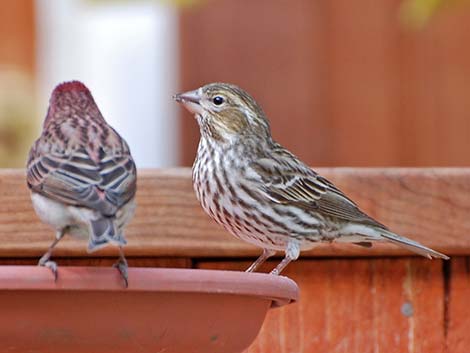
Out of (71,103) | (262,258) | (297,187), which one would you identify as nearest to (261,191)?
(297,187)

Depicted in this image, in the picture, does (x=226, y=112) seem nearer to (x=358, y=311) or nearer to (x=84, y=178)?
(x=358, y=311)

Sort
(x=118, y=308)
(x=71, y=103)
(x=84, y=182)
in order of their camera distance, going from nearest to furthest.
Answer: (x=118, y=308), (x=84, y=182), (x=71, y=103)

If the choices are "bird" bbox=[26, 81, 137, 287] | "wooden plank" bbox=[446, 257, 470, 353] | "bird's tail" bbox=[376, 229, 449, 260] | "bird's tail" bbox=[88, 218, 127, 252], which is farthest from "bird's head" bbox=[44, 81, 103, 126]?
"wooden plank" bbox=[446, 257, 470, 353]

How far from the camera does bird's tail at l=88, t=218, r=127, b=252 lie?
413 centimetres

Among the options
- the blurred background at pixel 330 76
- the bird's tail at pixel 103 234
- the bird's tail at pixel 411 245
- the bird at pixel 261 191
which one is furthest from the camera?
the blurred background at pixel 330 76

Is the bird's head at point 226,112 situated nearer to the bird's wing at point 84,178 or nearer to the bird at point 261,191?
the bird at point 261,191

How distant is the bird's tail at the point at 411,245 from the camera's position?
16.8 feet

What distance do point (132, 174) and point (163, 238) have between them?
0.82 meters

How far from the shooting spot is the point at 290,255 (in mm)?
5180

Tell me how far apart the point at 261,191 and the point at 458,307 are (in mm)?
783

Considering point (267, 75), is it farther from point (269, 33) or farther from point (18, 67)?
point (18, 67)

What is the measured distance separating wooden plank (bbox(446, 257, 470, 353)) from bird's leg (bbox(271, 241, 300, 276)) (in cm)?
54

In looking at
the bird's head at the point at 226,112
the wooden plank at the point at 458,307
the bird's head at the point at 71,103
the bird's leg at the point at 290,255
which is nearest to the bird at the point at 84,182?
the bird's head at the point at 71,103

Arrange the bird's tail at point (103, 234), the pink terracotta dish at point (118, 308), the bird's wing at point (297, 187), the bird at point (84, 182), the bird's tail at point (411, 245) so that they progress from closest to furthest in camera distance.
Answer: the pink terracotta dish at point (118, 308) → the bird's tail at point (103, 234) → the bird at point (84, 182) → the bird's tail at point (411, 245) → the bird's wing at point (297, 187)
